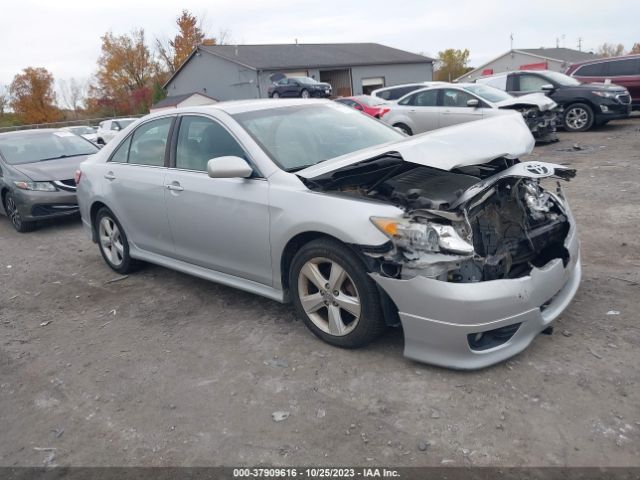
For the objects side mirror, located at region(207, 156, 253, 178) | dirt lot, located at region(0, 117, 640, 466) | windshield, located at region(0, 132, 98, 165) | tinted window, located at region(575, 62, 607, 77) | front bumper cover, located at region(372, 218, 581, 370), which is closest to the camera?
dirt lot, located at region(0, 117, 640, 466)

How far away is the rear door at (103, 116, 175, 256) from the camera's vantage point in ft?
15.5

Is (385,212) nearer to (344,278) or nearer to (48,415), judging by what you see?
(344,278)

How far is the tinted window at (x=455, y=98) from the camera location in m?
12.0

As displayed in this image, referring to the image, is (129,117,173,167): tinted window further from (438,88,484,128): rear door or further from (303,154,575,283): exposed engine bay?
(438,88,484,128): rear door

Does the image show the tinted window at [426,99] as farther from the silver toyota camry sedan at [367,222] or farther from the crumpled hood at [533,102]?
the silver toyota camry sedan at [367,222]

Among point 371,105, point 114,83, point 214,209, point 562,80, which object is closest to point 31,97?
point 114,83

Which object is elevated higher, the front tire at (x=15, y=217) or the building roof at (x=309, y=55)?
the building roof at (x=309, y=55)

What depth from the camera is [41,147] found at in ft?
29.4

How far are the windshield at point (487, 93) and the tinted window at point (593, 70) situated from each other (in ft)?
13.4

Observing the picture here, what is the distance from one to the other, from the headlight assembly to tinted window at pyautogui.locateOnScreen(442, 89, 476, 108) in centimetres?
847

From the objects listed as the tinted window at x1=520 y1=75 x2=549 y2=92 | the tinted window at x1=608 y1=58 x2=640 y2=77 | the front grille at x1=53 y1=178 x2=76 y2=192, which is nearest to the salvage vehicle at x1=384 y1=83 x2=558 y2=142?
the tinted window at x1=520 y1=75 x2=549 y2=92

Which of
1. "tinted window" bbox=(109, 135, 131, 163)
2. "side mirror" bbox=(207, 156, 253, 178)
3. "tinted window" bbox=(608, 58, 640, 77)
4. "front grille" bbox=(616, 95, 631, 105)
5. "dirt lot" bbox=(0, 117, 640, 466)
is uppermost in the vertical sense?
"tinted window" bbox=(608, 58, 640, 77)

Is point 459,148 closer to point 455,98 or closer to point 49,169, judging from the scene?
point 49,169

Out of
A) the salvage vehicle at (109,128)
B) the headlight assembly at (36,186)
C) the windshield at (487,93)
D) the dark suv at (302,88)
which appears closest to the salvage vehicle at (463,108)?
the windshield at (487,93)
